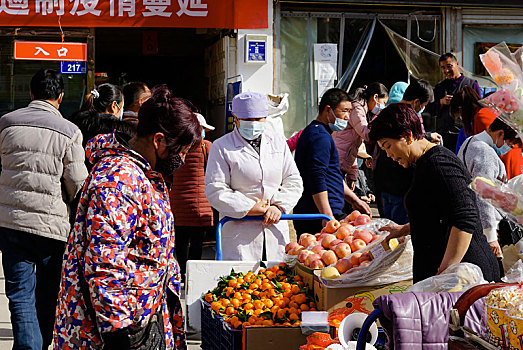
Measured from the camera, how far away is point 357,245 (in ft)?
15.7

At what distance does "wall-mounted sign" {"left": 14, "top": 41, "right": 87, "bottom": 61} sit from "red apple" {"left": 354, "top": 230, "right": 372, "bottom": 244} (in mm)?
6256

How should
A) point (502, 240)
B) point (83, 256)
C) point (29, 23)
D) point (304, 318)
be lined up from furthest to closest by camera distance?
point (29, 23), point (502, 240), point (304, 318), point (83, 256)

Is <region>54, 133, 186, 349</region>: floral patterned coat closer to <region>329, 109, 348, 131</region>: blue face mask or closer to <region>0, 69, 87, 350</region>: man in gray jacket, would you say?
<region>0, 69, 87, 350</region>: man in gray jacket

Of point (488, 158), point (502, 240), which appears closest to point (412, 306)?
point (488, 158)

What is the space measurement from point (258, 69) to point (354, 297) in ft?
21.8

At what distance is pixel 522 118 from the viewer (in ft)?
8.84

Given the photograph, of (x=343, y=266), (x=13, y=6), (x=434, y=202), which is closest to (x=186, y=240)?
(x=343, y=266)

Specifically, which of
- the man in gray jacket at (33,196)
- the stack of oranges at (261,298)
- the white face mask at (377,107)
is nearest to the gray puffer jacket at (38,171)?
the man in gray jacket at (33,196)

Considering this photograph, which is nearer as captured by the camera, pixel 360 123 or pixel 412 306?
pixel 412 306

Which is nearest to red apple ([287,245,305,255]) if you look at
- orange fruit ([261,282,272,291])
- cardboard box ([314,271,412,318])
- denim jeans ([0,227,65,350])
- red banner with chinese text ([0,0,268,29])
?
orange fruit ([261,282,272,291])

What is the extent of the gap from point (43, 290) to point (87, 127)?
Result: 1.18m

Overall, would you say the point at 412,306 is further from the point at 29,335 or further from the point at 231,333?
the point at 29,335

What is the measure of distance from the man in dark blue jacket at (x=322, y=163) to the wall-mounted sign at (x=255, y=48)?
4206 millimetres

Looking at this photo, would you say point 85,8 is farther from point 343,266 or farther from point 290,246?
point 343,266
